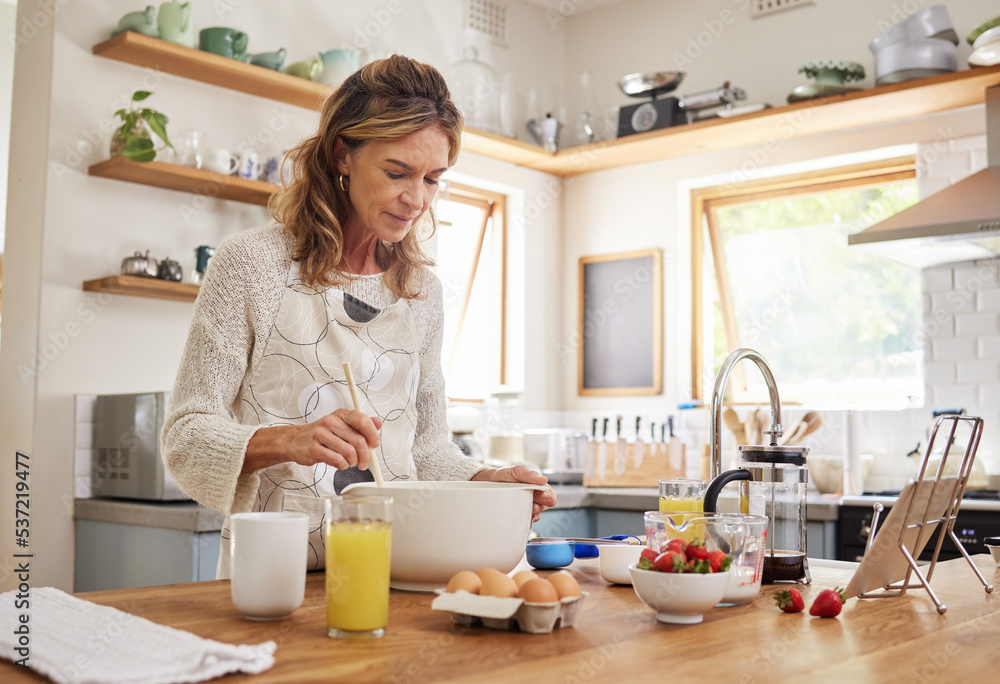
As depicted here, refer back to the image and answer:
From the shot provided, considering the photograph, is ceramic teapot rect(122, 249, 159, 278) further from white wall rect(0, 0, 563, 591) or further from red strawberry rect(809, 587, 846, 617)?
red strawberry rect(809, 587, 846, 617)

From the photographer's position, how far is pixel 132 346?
10.5 ft

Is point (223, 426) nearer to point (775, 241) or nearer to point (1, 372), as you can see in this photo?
point (1, 372)

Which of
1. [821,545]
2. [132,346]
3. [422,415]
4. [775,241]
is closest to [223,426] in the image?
[422,415]

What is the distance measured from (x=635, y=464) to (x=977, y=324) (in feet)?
4.57

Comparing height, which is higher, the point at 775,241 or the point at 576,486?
the point at 775,241

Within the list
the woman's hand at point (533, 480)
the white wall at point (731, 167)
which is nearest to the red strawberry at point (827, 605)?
the woman's hand at point (533, 480)

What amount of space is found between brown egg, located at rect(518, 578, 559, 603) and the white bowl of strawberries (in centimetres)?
14

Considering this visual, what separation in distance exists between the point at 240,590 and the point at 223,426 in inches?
14.9

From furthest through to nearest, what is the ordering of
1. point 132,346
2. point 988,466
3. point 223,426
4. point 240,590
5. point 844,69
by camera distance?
point 844,69, point 988,466, point 132,346, point 223,426, point 240,590

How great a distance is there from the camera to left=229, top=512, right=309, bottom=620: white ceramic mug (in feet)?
3.59

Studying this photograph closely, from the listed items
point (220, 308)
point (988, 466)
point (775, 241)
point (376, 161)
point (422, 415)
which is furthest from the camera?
point (775, 241)

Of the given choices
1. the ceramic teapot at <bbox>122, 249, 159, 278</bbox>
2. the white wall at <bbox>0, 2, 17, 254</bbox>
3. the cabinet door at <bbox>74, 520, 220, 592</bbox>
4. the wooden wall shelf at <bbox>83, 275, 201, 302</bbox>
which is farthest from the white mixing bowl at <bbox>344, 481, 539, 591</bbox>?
the white wall at <bbox>0, 2, 17, 254</bbox>

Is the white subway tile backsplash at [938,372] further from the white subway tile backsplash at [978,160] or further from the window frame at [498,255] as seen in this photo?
the window frame at [498,255]

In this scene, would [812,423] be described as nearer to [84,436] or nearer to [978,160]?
[978,160]
